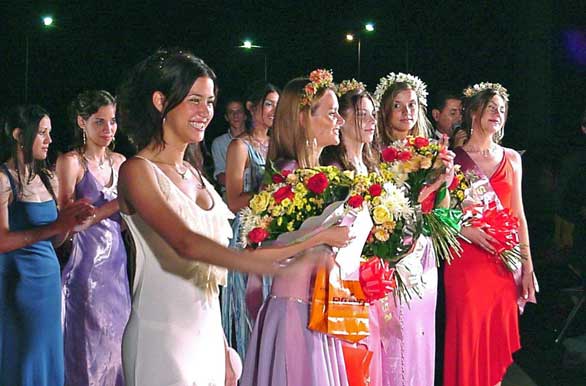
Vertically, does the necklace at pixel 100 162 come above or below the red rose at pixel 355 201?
above

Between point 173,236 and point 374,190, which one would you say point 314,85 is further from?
point 173,236

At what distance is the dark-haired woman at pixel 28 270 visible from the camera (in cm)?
535

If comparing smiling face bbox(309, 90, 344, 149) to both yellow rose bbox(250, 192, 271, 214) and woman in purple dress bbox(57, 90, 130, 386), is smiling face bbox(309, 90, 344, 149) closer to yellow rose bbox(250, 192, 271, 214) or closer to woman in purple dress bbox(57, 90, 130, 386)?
yellow rose bbox(250, 192, 271, 214)

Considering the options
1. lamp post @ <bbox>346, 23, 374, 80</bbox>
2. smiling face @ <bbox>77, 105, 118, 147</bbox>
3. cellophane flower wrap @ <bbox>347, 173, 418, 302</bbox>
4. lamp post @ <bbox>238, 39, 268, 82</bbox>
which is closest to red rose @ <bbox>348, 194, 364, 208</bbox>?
cellophane flower wrap @ <bbox>347, 173, 418, 302</bbox>

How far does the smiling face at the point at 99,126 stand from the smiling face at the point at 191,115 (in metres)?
2.88

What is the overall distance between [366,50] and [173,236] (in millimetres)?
6955

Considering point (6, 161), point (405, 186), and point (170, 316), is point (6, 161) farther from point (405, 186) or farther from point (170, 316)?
point (170, 316)

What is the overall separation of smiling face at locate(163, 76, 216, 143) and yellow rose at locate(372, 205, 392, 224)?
112 cm

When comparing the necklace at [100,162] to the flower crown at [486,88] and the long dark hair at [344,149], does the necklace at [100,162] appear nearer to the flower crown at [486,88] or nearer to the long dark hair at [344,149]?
the long dark hair at [344,149]

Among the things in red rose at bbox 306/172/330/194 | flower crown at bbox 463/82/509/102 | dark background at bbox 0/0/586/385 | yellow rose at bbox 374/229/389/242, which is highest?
dark background at bbox 0/0/586/385

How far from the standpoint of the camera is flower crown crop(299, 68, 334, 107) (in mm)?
4824

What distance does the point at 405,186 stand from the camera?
4.91 m

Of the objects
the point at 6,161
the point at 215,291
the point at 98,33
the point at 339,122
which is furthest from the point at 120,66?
the point at 215,291

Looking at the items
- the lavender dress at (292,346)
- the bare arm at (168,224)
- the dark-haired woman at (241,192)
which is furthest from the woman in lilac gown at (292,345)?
the dark-haired woman at (241,192)
